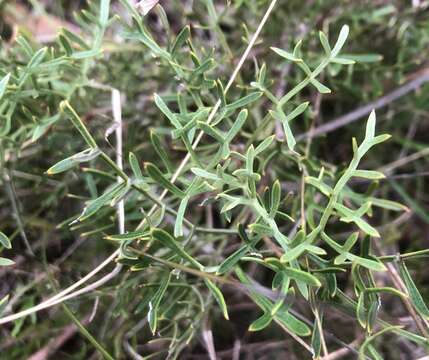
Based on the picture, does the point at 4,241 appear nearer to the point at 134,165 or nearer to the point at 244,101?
the point at 134,165

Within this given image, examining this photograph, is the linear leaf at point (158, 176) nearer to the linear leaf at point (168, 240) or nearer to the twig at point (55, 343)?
the linear leaf at point (168, 240)

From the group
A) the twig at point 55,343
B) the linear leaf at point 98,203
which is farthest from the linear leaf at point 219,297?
the twig at point 55,343

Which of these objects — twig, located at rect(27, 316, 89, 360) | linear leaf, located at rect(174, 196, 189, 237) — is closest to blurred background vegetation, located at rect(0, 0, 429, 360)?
twig, located at rect(27, 316, 89, 360)

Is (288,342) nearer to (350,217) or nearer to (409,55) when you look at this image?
(350,217)

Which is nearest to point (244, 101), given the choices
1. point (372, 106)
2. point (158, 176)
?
point (158, 176)

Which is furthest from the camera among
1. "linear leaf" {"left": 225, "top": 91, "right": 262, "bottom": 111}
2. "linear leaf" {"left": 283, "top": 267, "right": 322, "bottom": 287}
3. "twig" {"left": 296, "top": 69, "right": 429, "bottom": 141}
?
"twig" {"left": 296, "top": 69, "right": 429, "bottom": 141}

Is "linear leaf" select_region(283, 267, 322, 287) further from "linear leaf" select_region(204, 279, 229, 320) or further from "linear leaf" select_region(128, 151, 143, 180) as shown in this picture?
"linear leaf" select_region(128, 151, 143, 180)

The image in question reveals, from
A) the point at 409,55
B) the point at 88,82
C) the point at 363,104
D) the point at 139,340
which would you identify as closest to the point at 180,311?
the point at 139,340

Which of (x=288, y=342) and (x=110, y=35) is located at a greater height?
(x=110, y=35)
